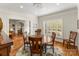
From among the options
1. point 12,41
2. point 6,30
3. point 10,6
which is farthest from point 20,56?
point 10,6

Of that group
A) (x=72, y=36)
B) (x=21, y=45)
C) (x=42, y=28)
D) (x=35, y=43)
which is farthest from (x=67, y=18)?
(x=21, y=45)

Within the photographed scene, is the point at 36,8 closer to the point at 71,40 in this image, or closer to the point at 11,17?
the point at 11,17

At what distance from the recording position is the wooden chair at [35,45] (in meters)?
2.24

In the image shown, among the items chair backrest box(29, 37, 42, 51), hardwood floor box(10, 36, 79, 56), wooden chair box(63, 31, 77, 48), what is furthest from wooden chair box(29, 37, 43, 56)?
wooden chair box(63, 31, 77, 48)

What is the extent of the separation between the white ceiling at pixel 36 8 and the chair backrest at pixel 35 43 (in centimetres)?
44

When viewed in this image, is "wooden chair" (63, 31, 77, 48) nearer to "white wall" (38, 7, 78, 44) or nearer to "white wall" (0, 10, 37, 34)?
"white wall" (38, 7, 78, 44)

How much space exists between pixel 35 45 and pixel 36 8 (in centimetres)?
65

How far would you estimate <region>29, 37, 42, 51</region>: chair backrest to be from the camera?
2232mm

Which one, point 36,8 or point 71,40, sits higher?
point 36,8

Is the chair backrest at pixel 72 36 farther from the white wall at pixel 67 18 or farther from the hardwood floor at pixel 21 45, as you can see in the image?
the hardwood floor at pixel 21 45

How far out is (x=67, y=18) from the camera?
2.14 meters

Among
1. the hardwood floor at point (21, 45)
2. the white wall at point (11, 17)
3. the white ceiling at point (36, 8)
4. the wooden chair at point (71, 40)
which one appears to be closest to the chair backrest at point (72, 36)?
the wooden chair at point (71, 40)

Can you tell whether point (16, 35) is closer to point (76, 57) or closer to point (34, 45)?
point (34, 45)

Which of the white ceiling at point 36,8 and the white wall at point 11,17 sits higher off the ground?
the white ceiling at point 36,8
